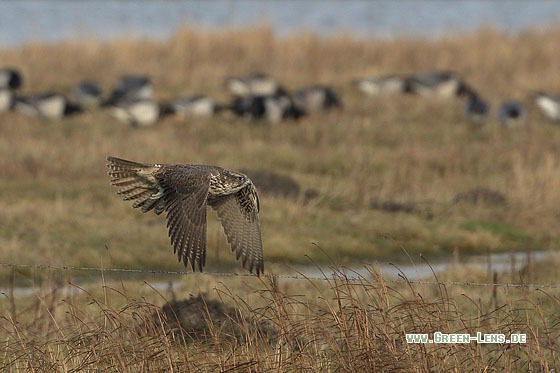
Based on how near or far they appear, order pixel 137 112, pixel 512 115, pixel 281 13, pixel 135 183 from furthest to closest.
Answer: pixel 281 13, pixel 512 115, pixel 137 112, pixel 135 183

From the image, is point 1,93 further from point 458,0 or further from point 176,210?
point 458,0

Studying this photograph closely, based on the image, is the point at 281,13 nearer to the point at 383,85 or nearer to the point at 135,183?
the point at 383,85

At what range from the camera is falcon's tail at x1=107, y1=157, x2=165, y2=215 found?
7.54m

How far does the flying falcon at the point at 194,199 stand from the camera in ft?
21.9

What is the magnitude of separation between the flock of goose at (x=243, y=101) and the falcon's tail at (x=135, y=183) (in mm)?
11974

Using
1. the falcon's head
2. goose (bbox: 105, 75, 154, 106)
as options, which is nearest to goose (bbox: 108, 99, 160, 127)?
goose (bbox: 105, 75, 154, 106)

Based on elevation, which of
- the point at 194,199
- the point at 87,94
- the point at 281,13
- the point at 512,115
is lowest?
the point at 281,13

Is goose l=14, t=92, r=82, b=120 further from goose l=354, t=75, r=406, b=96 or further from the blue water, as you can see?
the blue water

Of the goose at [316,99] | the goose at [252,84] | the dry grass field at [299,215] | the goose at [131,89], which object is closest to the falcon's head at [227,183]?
the dry grass field at [299,215]

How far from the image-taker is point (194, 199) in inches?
268

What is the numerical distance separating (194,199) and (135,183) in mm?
973

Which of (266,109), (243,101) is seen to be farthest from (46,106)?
(266,109)

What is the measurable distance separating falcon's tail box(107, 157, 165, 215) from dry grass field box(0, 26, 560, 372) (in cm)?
73

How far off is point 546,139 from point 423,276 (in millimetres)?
9282
